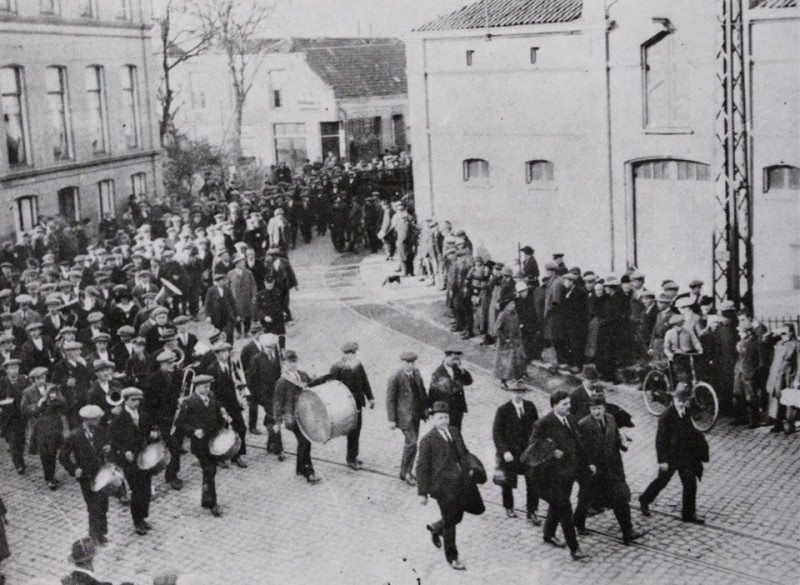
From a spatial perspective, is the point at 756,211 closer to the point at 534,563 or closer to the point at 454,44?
the point at 454,44

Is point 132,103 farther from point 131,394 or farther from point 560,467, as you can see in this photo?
point 560,467

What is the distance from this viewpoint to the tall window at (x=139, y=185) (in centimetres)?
3213

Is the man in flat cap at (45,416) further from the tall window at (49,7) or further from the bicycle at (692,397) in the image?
the tall window at (49,7)

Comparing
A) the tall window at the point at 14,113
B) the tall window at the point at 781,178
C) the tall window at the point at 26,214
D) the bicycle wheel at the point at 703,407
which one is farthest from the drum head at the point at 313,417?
the tall window at the point at 14,113

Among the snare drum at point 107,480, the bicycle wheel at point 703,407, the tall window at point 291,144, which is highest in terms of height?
the tall window at point 291,144

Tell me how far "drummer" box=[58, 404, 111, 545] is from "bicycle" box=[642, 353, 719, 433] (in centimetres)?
735

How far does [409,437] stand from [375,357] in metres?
6.39

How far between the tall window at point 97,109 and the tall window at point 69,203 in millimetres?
1615

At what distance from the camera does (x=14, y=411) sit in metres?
13.2

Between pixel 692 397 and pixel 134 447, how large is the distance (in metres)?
7.18

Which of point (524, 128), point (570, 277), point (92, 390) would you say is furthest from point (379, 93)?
point (92, 390)

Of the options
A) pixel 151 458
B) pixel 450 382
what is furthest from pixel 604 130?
pixel 151 458

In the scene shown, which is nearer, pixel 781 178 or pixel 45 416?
pixel 45 416

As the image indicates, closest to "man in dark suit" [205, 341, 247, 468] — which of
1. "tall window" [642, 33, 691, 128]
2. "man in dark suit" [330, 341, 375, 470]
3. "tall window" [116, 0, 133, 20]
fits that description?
"man in dark suit" [330, 341, 375, 470]
